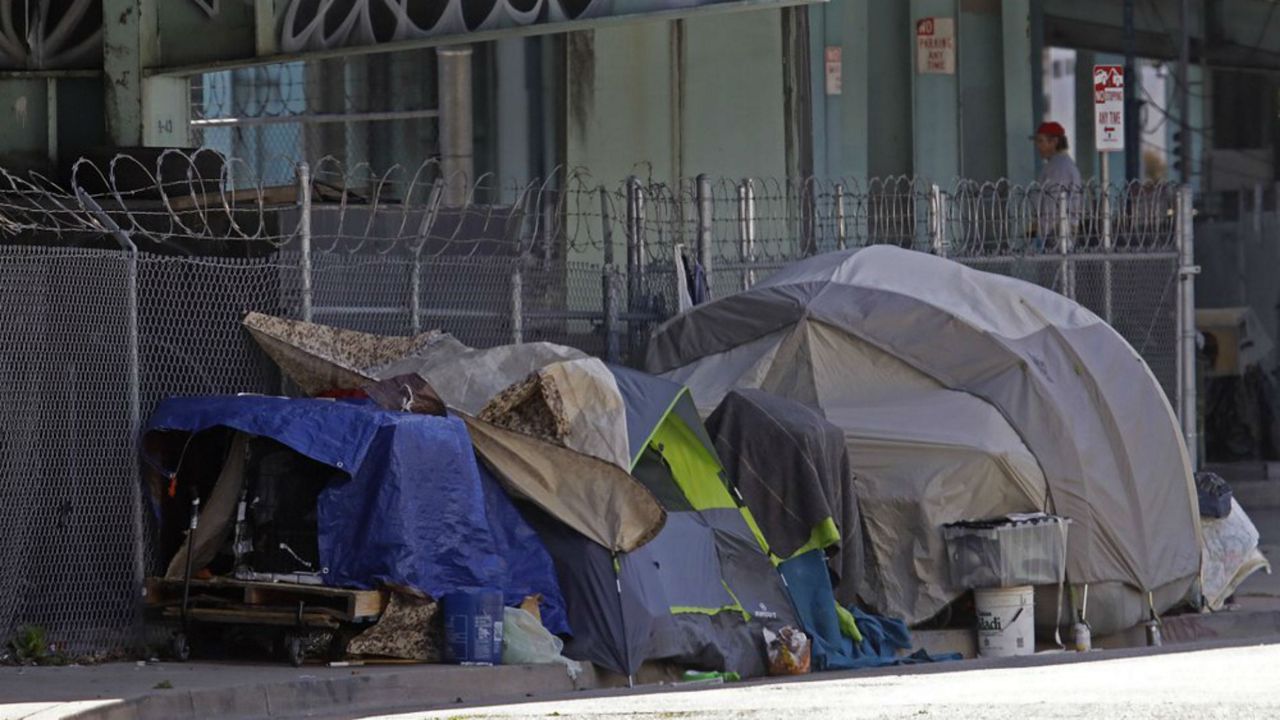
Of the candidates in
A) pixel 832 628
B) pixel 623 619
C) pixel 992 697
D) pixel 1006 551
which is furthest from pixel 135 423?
pixel 1006 551

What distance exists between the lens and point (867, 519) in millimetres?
13703

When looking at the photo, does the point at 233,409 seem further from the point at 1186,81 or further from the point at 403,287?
the point at 1186,81

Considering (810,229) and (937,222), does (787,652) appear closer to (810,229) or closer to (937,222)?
(937,222)

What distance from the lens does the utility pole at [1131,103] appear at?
2381 centimetres

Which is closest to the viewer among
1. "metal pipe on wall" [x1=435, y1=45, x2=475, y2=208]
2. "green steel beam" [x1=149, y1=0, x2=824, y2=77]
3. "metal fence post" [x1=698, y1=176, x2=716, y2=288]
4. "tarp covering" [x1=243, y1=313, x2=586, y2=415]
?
"tarp covering" [x1=243, y1=313, x2=586, y2=415]

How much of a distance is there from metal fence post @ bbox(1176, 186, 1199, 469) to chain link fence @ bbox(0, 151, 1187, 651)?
71 mm

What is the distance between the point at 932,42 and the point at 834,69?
131 cm

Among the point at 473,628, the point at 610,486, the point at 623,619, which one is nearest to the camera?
the point at 473,628

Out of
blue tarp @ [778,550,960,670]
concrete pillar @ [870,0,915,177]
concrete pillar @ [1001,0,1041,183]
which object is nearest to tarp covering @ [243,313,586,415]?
blue tarp @ [778,550,960,670]

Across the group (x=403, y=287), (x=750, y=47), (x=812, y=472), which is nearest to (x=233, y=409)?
(x=403, y=287)

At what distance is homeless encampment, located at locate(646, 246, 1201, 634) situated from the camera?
13.7 meters

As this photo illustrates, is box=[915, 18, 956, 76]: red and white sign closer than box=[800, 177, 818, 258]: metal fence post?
No

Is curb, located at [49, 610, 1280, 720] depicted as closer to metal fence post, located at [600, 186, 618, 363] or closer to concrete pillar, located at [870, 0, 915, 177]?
metal fence post, located at [600, 186, 618, 363]

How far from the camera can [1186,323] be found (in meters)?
16.3
